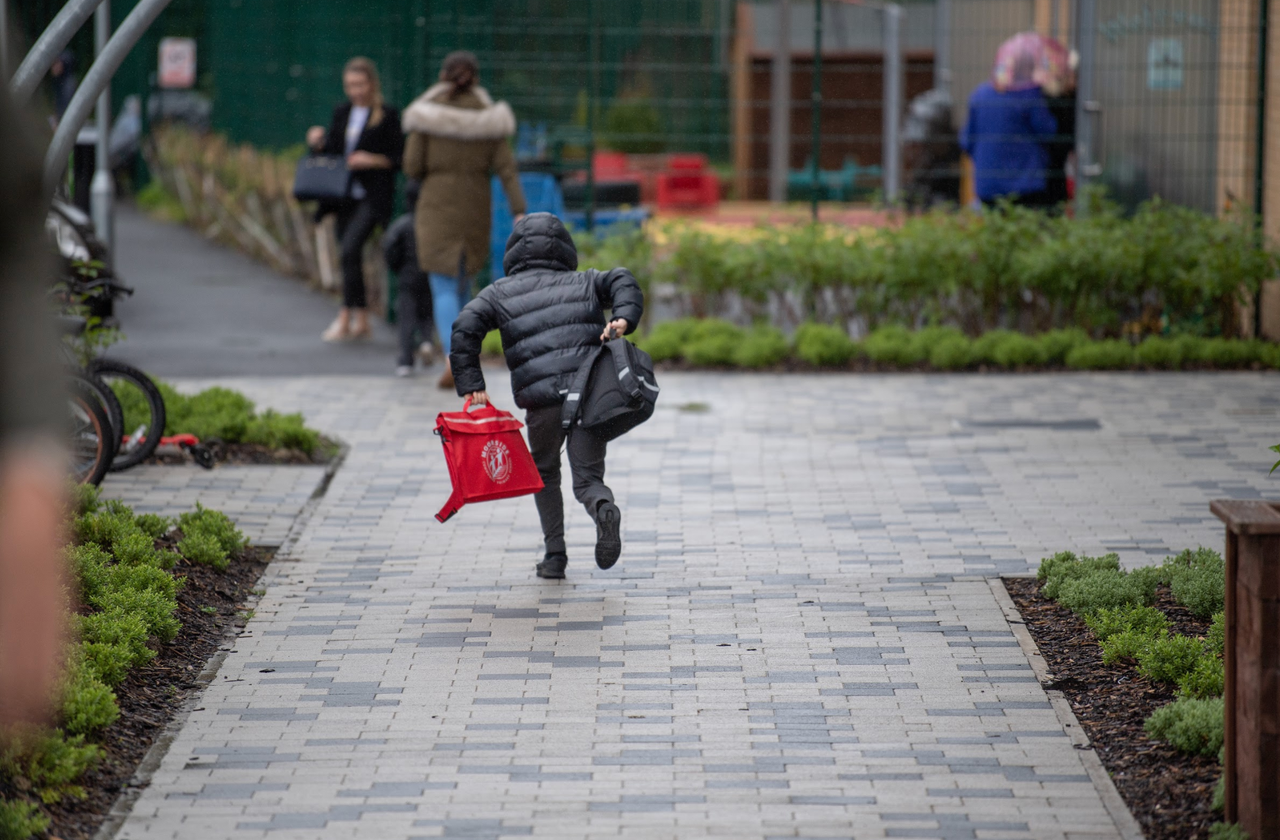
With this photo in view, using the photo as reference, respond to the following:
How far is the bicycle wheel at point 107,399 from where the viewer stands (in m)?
7.89

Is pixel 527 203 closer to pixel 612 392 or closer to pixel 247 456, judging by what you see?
pixel 247 456

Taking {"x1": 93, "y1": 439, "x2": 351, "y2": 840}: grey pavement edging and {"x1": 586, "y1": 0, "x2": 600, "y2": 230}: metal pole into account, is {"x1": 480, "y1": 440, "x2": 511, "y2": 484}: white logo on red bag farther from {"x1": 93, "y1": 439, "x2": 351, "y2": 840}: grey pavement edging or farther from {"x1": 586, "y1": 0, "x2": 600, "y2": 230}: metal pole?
{"x1": 586, "y1": 0, "x2": 600, "y2": 230}: metal pole

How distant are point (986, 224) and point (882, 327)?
40.9 inches

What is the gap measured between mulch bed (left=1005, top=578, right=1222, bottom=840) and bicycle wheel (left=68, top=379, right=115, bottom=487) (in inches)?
154

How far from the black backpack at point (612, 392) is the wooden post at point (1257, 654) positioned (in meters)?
2.75

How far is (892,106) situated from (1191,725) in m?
17.0

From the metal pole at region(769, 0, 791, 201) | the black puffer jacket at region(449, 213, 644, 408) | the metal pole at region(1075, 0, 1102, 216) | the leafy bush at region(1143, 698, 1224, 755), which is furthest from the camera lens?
the metal pole at region(769, 0, 791, 201)

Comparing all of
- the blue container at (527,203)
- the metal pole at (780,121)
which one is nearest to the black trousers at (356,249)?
the blue container at (527,203)

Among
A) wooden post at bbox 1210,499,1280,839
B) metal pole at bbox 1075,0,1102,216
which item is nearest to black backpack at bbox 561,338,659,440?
wooden post at bbox 1210,499,1280,839

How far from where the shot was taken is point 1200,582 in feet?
19.9

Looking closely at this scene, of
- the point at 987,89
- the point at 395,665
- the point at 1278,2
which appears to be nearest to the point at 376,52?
the point at 987,89

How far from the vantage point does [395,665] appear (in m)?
5.76

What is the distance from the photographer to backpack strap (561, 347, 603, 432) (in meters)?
6.61

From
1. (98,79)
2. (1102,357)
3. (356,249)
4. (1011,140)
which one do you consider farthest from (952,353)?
(98,79)
